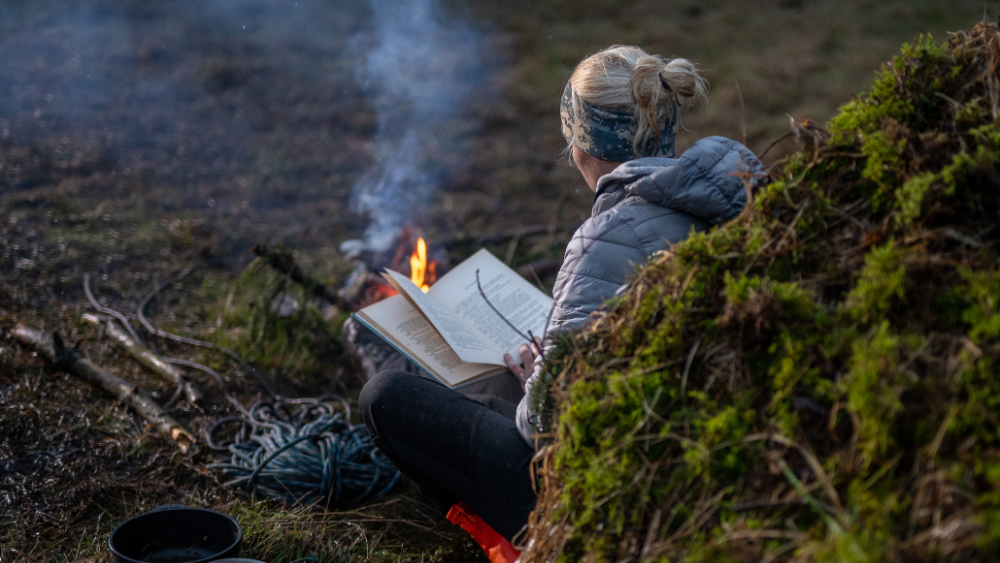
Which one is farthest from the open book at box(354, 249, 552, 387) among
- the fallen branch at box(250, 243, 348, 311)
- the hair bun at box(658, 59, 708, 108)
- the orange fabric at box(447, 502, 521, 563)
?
the fallen branch at box(250, 243, 348, 311)

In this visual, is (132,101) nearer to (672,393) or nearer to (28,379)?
(28,379)

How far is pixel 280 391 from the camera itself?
382 cm

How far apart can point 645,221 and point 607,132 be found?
510 millimetres

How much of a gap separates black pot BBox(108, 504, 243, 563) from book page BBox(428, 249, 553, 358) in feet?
3.85

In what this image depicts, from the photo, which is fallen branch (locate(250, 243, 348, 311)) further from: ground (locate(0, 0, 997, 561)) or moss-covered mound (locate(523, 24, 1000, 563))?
moss-covered mound (locate(523, 24, 1000, 563))

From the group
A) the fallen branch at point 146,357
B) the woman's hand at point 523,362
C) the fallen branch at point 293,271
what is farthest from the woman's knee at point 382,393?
the fallen branch at point 293,271

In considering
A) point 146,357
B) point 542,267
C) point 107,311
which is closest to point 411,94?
point 542,267

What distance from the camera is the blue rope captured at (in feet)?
9.43

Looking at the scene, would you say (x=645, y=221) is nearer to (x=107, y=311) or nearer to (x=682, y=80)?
(x=682, y=80)

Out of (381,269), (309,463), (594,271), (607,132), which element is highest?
(607,132)

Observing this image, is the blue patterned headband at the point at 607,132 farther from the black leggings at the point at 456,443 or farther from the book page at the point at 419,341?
the black leggings at the point at 456,443

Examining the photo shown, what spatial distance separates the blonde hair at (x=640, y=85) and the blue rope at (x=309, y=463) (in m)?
1.90

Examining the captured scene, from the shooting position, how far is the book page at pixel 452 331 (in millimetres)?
2512

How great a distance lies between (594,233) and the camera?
2037mm
